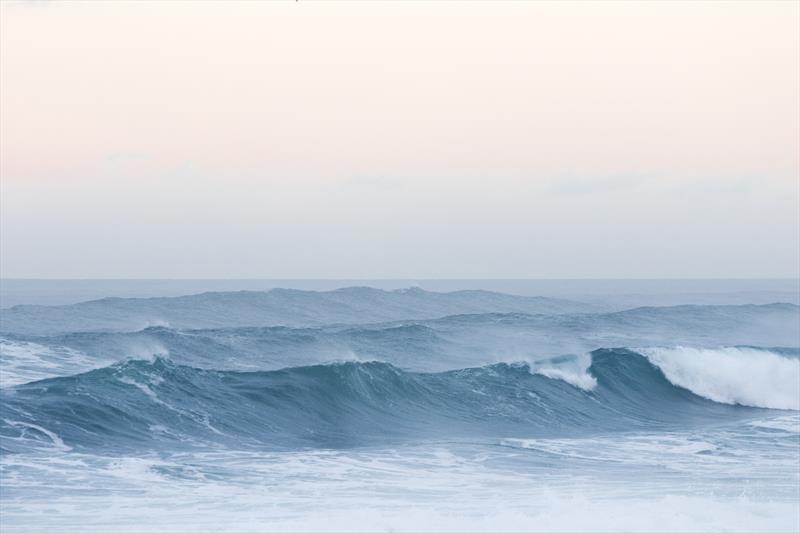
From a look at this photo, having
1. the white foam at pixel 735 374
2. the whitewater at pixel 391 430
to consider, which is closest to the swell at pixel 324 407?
the whitewater at pixel 391 430

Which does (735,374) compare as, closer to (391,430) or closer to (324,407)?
(391,430)

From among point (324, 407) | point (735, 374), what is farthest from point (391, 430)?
point (735, 374)

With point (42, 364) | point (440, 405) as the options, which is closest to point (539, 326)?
point (440, 405)

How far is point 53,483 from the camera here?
1138 cm

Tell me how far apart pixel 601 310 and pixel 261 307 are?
1688 centimetres

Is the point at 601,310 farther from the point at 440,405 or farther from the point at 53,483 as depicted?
the point at 53,483

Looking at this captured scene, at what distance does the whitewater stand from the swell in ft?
0.18

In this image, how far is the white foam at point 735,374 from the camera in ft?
69.8

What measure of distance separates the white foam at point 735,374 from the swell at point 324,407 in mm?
659

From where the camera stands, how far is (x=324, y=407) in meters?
17.6

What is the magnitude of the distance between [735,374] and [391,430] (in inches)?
389

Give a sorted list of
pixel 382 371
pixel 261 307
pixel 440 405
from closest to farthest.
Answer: pixel 440 405, pixel 382 371, pixel 261 307

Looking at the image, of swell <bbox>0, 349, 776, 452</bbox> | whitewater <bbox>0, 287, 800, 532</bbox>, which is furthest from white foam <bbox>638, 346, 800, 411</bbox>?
swell <bbox>0, 349, 776, 452</bbox>

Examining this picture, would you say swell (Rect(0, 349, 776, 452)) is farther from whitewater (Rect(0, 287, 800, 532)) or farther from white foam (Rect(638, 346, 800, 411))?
white foam (Rect(638, 346, 800, 411))
